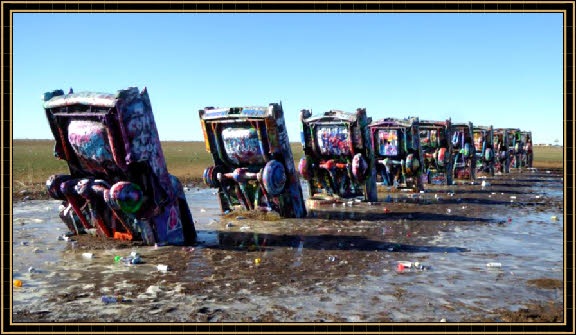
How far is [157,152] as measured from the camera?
808cm

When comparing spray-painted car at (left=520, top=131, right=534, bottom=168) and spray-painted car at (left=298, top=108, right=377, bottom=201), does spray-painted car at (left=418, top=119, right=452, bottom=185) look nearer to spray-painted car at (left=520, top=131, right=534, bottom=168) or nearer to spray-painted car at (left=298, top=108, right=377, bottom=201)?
spray-painted car at (left=298, top=108, right=377, bottom=201)

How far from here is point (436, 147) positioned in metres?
19.9

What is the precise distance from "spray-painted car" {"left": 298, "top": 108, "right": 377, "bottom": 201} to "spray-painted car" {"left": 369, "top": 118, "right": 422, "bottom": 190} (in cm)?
256

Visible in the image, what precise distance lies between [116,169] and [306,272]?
362 centimetres

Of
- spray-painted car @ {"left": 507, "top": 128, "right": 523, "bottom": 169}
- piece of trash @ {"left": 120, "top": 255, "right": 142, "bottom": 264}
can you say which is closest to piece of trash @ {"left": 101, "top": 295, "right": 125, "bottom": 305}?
piece of trash @ {"left": 120, "top": 255, "right": 142, "bottom": 264}

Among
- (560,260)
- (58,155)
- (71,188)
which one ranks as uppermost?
(58,155)

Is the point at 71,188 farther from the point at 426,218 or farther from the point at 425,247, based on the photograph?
the point at 426,218

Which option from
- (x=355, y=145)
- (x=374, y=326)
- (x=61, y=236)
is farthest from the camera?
(x=355, y=145)

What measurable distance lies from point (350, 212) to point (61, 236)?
6852 mm

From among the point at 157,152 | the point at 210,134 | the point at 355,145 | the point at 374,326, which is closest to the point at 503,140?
the point at 355,145

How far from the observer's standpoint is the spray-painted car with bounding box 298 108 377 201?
13523 millimetres

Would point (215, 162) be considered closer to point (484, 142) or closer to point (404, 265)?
point (404, 265)

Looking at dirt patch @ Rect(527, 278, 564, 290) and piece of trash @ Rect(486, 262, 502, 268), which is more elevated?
piece of trash @ Rect(486, 262, 502, 268)

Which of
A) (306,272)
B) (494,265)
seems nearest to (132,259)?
(306,272)
